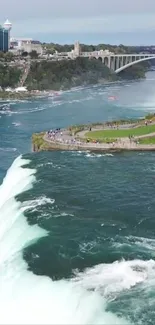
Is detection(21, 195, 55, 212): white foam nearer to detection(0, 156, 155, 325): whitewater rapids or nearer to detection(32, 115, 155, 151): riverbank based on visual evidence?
detection(0, 156, 155, 325): whitewater rapids

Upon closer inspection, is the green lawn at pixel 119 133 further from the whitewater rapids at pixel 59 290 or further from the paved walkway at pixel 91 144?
the whitewater rapids at pixel 59 290

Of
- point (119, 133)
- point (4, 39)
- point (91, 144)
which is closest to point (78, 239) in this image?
point (91, 144)

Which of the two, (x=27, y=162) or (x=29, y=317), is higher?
(x=27, y=162)

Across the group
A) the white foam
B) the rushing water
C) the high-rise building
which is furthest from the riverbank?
the high-rise building

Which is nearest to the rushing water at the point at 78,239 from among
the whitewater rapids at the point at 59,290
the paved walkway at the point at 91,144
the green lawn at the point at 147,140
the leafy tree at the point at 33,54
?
the whitewater rapids at the point at 59,290

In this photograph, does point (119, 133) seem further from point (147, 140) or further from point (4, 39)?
point (4, 39)

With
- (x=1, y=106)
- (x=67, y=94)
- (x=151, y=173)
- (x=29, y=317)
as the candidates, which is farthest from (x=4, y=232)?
(x=67, y=94)

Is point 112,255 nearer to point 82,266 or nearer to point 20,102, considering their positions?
point 82,266
